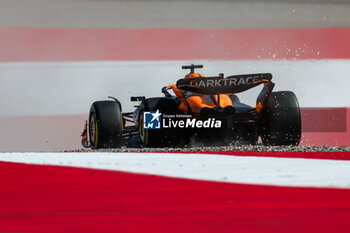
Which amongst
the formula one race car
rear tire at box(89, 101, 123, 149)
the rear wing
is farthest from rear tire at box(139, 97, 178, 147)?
rear tire at box(89, 101, 123, 149)

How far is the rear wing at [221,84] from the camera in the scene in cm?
783

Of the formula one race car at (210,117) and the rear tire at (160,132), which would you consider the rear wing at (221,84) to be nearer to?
the formula one race car at (210,117)

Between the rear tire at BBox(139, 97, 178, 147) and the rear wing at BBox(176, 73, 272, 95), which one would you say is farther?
the rear tire at BBox(139, 97, 178, 147)

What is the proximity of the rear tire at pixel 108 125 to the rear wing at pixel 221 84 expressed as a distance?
113 centimetres

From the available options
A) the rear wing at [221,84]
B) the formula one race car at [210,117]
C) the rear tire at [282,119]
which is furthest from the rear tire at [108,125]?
the rear tire at [282,119]

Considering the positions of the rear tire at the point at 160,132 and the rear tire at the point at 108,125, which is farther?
the rear tire at the point at 108,125

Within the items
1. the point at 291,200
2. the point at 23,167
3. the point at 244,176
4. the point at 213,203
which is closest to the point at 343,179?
the point at 244,176

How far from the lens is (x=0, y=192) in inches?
125

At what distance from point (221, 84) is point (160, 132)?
0.94 metres

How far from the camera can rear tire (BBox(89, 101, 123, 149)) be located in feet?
27.9

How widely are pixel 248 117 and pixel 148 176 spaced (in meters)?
4.26

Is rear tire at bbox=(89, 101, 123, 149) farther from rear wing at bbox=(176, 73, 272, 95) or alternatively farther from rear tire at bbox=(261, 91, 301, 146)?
rear tire at bbox=(261, 91, 301, 146)

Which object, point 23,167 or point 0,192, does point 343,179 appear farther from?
point 23,167

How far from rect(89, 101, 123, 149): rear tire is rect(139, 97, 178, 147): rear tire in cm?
55
